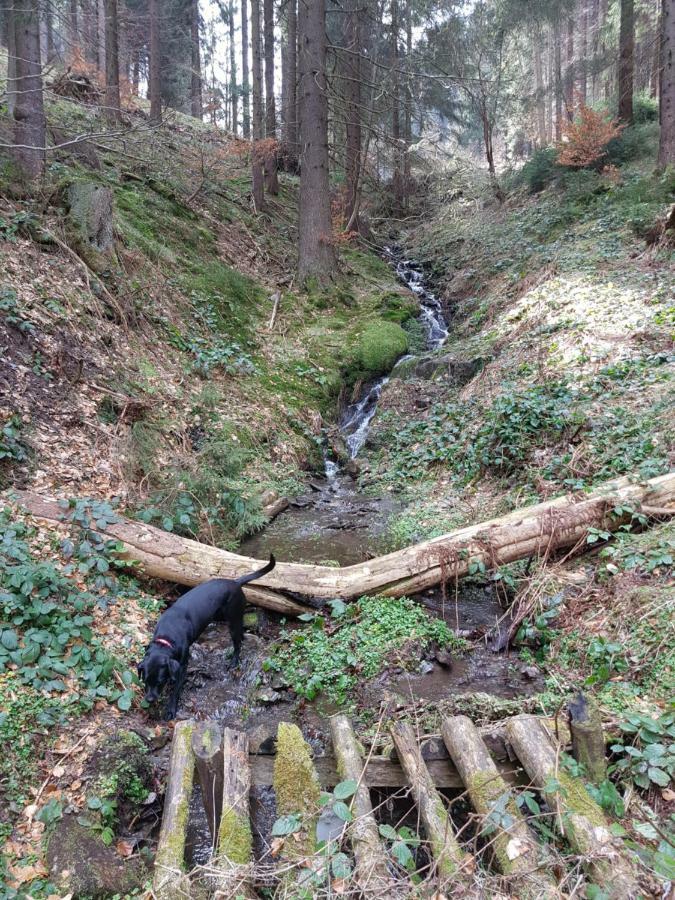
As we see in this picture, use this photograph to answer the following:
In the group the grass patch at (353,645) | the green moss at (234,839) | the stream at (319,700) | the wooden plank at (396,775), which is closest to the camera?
the green moss at (234,839)

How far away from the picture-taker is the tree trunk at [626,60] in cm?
1484

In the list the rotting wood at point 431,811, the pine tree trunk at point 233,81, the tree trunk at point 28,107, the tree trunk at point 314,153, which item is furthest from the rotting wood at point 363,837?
the pine tree trunk at point 233,81

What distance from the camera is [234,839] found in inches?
91.7

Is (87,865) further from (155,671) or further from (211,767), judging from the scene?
(155,671)

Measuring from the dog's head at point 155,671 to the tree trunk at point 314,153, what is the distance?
1065 centimetres

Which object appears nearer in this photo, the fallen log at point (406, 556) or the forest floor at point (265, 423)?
the forest floor at point (265, 423)

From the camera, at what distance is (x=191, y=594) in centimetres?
420

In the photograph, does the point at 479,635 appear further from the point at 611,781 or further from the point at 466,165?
the point at 466,165

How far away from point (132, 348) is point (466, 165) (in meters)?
23.5

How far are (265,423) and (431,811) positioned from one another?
Answer: 664 cm

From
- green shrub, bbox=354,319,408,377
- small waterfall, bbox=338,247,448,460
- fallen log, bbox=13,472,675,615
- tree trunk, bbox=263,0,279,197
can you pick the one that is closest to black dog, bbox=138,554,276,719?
fallen log, bbox=13,472,675,615

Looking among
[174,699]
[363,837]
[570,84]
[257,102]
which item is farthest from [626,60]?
[363,837]

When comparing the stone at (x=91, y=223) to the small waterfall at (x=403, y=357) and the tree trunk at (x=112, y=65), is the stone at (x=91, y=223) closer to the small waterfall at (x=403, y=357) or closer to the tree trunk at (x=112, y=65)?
the small waterfall at (x=403, y=357)

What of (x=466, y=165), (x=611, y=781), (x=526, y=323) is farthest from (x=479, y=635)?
(x=466, y=165)
